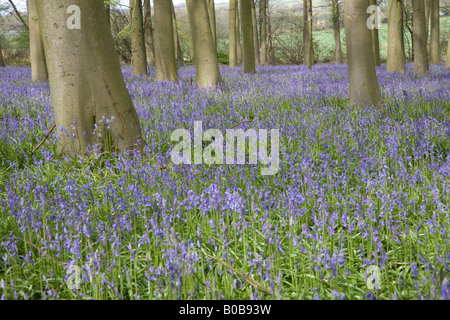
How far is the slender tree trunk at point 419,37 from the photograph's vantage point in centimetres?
1064

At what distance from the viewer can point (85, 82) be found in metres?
4.07

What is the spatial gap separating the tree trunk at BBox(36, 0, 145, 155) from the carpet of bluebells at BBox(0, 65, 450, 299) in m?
0.25

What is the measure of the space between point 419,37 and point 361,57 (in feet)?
19.2

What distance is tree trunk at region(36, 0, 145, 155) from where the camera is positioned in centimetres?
400

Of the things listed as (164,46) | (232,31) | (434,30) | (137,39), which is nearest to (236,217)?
(164,46)

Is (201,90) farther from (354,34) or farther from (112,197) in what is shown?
(112,197)

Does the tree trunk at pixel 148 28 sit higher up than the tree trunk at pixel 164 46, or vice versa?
the tree trunk at pixel 148 28

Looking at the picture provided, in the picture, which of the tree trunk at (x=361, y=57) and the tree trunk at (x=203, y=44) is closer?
the tree trunk at (x=361, y=57)

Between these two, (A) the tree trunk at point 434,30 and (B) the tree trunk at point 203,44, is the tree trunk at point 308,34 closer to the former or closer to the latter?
(A) the tree trunk at point 434,30

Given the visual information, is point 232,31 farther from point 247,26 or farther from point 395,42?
point 395,42

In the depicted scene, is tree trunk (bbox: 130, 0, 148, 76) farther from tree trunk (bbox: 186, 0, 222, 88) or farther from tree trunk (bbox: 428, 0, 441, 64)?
tree trunk (bbox: 428, 0, 441, 64)

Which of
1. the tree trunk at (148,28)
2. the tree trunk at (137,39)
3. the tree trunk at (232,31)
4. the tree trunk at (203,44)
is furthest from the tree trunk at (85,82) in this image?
the tree trunk at (232,31)

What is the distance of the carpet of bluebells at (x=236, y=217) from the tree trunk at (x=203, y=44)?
3.07 m

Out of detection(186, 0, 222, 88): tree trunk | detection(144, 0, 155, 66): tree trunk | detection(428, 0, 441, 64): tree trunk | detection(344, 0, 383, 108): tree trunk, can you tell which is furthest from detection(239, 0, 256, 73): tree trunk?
detection(428, 0, 441, 64): tree trunk
